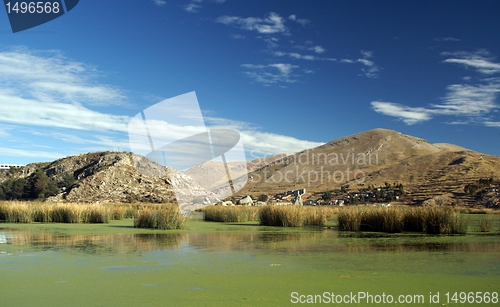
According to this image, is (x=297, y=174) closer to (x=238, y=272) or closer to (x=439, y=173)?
(x=439, y=173)

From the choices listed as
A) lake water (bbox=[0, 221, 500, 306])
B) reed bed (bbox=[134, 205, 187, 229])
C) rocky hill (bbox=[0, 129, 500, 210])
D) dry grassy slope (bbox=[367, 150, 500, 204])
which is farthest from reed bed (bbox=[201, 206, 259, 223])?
dry grassy slope (bbox=[367, 150, 500, 204])

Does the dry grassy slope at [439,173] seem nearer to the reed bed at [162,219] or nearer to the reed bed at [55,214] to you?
the reed bed at [162,219]

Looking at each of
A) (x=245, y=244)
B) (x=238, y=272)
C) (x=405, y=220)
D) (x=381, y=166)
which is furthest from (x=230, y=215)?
(x=381, y=166)

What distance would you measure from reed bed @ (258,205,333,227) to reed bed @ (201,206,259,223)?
305 cm

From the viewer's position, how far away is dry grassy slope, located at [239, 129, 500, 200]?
54750mm

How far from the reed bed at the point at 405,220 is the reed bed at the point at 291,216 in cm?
210

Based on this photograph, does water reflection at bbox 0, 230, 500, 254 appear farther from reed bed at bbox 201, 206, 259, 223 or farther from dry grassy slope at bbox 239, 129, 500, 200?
dry grassy slope at bbox 239, 129, 500, 200

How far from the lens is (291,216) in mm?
18172

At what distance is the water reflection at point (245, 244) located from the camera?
996cm

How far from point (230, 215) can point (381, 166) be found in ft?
190

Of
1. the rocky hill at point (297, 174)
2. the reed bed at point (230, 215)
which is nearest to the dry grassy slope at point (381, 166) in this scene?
the rocky hill at point (297, 174)

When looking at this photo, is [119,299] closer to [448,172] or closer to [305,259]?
[305,259]

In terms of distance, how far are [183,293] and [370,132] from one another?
106 metres

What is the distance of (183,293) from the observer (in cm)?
570
